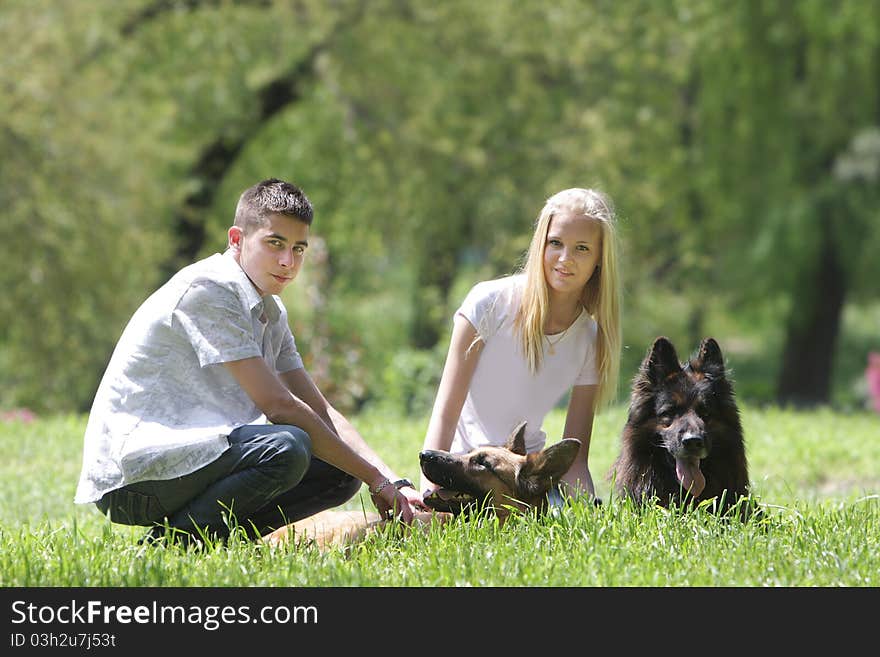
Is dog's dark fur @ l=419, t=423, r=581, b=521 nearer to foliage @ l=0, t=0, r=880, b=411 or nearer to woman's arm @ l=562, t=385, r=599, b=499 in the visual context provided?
woman's arm @ l=562, t=385, r=599, b=499

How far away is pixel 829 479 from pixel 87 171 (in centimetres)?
1163

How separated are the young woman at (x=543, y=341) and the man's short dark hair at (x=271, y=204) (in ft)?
3.14

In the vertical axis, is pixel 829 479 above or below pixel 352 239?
below

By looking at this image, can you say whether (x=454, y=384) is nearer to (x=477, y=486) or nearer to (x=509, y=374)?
(x=509, y=374)

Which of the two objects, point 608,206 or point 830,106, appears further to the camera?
point 830,106

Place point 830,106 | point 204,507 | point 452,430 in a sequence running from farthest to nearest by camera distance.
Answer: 1. point 830,106
2. point 452,430
3. point 204,507

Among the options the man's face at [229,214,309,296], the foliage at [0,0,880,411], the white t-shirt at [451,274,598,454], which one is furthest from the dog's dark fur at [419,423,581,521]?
the foliage at [0,0,880,411]

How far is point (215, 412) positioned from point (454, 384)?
1.14 metres

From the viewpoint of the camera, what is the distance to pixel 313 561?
13.8 feet

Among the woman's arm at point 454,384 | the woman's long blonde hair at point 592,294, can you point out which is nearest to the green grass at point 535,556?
the woman's arm at point 454,384

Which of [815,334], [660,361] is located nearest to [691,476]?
[660,361]

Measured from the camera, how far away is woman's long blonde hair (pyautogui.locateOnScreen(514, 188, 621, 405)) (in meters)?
5.15

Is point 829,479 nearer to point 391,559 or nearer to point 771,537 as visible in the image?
point 771,537

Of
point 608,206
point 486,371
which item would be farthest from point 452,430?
point 608,206
